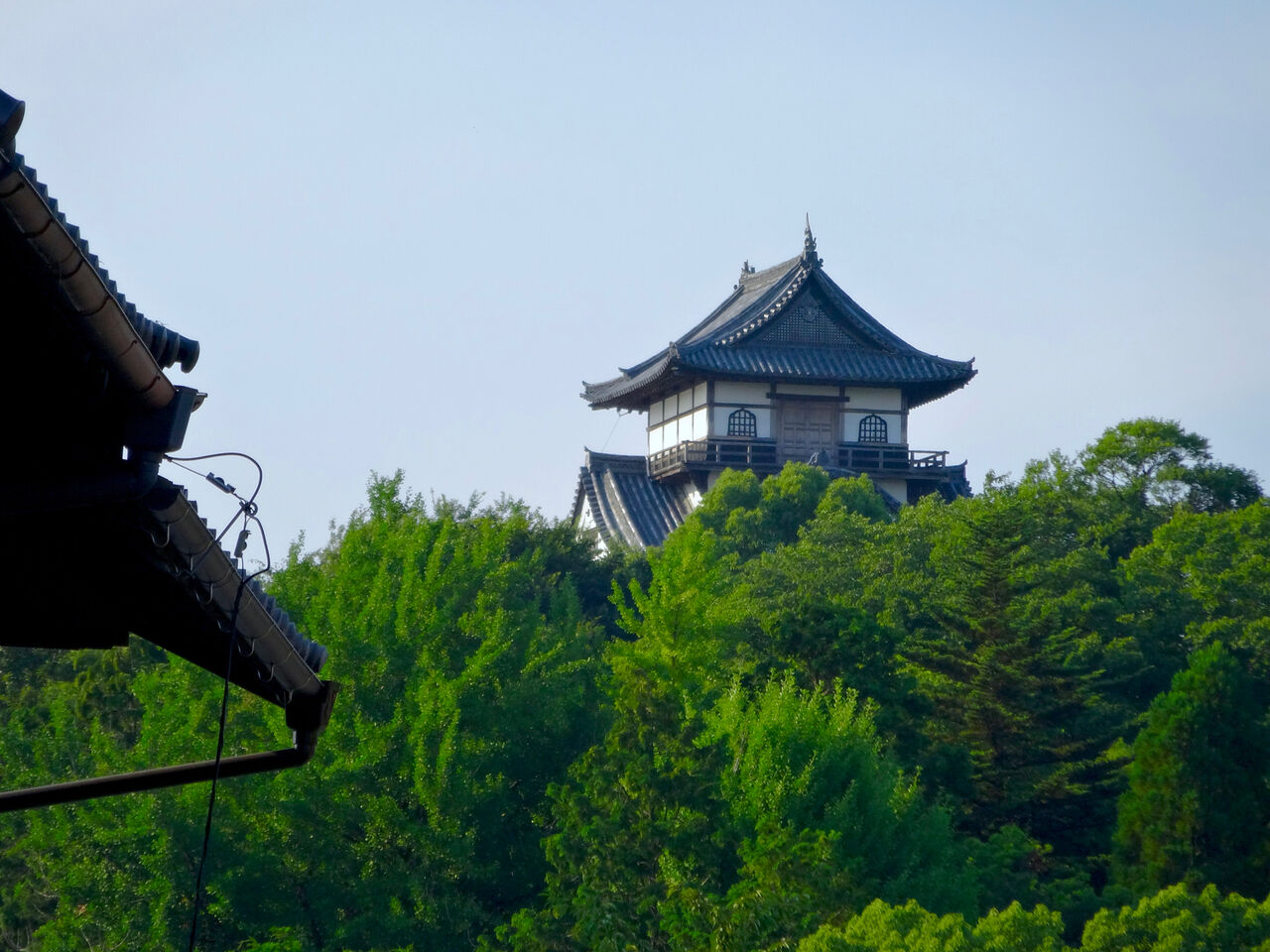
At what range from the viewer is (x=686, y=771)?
45.9ft

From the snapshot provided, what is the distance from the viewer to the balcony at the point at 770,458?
114 feet

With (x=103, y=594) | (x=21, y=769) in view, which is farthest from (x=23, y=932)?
(x=103, y=594)

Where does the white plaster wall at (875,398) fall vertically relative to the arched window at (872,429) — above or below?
above

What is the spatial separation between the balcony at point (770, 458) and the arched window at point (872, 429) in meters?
0.41

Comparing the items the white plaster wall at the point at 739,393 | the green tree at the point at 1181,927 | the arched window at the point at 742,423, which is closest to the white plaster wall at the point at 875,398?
the white plaster wall at the point at 739,393

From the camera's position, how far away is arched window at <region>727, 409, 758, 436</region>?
118 feet

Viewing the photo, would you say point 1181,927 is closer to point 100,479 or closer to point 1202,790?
point 1202,790

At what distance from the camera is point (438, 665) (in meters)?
16.9

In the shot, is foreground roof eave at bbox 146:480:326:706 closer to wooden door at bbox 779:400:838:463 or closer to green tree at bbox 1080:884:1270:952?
green tree at bbox 1080:884:1270:952

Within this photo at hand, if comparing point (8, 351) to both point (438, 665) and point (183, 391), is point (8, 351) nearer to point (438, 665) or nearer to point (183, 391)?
point (183, 391)

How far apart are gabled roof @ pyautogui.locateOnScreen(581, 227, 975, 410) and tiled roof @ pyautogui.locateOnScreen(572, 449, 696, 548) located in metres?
2.12

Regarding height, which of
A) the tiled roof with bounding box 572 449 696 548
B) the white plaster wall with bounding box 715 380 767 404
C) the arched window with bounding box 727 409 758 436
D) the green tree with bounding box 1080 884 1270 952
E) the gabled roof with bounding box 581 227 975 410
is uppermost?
the gabled roof with bounding box 581 227 975 410

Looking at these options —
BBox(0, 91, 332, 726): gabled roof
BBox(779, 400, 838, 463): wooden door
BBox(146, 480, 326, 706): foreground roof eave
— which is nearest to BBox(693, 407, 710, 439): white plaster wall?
BBox(779, 400, 838, 463): wooden door

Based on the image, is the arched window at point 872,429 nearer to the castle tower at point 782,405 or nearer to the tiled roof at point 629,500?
the castle tower at point 782,405
